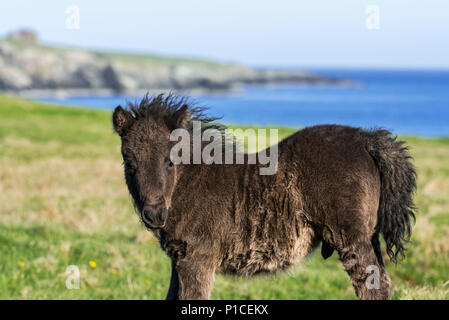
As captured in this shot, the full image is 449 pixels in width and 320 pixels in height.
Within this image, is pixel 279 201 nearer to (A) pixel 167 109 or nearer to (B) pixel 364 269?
(B) pixel 364 269

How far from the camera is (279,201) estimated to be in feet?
17.9

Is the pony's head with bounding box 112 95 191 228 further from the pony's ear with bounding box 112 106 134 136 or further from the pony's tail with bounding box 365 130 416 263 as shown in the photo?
the pony's tail with bounding box 365 130 416 263

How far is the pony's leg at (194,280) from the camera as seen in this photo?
523cm

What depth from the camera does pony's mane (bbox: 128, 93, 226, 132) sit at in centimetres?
540

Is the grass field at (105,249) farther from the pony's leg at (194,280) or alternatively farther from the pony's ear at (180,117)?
the pony's ear at (180,117)

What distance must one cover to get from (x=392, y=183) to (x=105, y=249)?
→ 20.6 ft

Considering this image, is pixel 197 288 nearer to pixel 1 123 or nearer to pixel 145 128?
pixel 145 128

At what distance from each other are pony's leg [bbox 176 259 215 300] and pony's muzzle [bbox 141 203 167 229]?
0.67m

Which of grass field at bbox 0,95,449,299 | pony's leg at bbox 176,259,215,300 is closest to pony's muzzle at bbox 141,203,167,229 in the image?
pony's leg at bbox 176,259,215,300

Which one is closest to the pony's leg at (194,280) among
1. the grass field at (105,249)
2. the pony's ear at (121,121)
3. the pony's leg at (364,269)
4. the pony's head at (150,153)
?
the pony's head at (150,153)

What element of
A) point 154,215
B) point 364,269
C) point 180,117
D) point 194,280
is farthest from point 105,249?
point 364,269

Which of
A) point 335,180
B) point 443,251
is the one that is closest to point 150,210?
point 335,180

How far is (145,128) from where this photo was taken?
5.21 m
